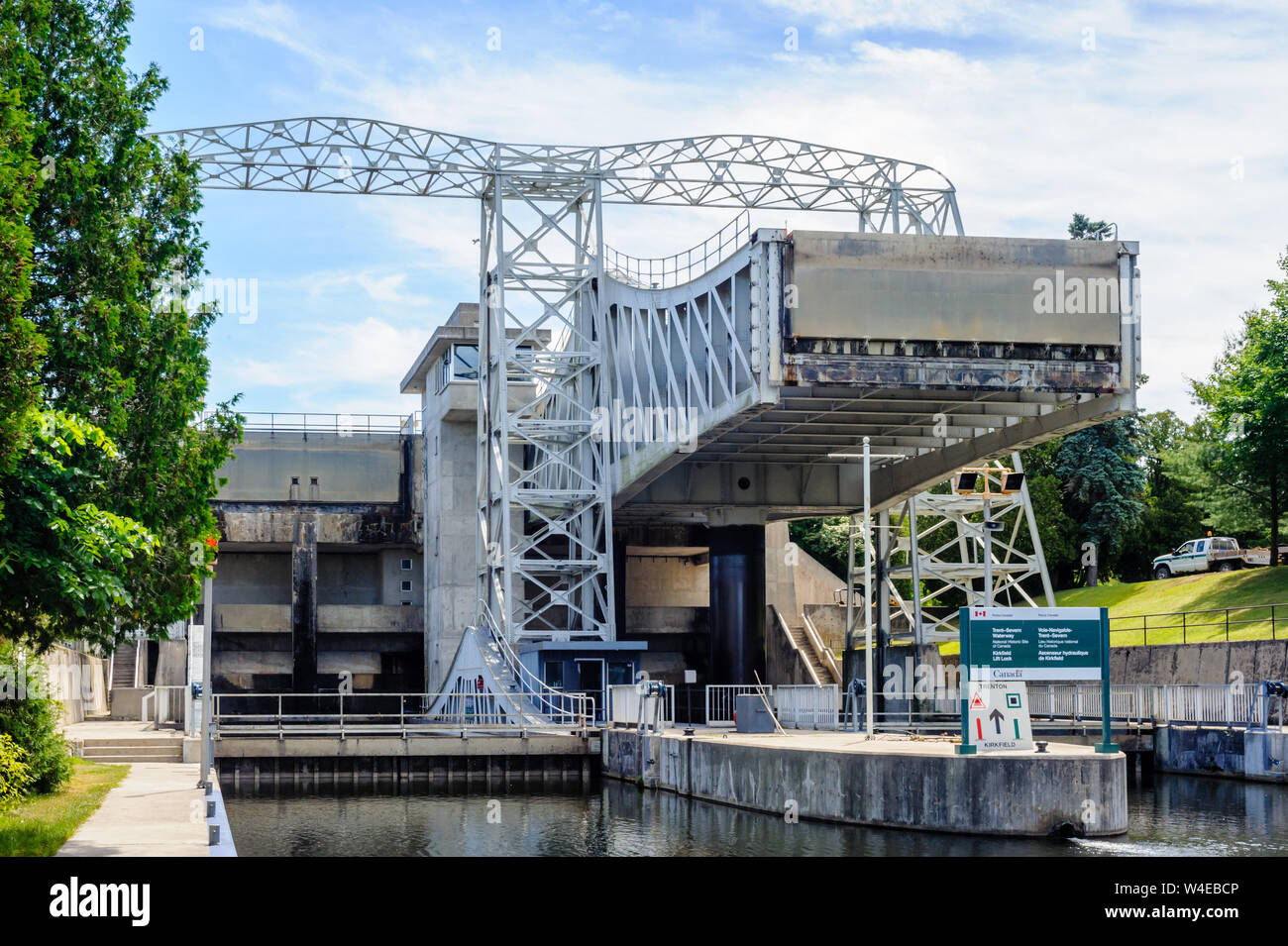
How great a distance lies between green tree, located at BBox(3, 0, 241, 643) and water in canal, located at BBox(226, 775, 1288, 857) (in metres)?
5.94

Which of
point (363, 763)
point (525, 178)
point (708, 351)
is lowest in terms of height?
point (363, 763)

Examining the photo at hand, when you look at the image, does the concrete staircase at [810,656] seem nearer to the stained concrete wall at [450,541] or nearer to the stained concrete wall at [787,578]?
the stained concrete wall at [787,578]

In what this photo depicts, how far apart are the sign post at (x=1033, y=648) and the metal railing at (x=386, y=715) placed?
631 inches

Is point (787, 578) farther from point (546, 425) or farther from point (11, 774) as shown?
point (11, 774)

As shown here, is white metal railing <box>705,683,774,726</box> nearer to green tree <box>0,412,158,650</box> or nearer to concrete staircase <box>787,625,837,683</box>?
concrete staircase <box>787,625,837,683</box>

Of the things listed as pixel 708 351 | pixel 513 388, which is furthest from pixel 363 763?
pixel 513 388

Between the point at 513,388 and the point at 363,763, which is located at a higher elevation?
the point at 513,388

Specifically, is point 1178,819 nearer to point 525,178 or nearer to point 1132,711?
point 1132,711

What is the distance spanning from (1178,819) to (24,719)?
2066cm

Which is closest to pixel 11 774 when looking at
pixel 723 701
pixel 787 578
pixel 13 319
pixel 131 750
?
pixel 13 319

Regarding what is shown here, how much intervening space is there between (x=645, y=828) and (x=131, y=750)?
13.5 meters
